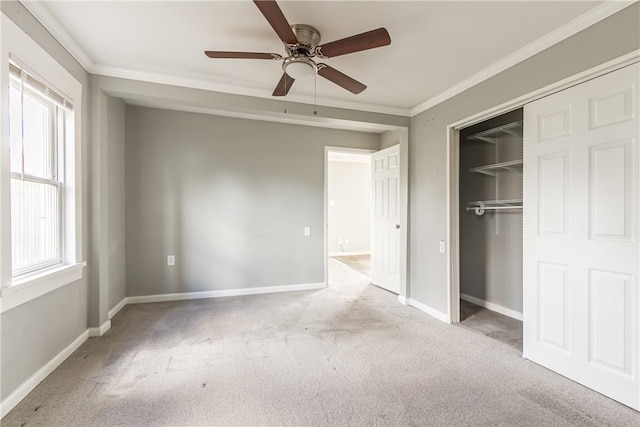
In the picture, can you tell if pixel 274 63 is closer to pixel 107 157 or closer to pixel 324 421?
pixel 107 157

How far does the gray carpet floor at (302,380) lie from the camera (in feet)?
5.56

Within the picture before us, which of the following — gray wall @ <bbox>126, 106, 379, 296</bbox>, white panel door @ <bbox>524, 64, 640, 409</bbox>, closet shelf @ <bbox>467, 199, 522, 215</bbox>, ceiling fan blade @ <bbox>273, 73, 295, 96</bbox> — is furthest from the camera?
gray wall @ <bbox>126, 106, 379, 296</bbox>

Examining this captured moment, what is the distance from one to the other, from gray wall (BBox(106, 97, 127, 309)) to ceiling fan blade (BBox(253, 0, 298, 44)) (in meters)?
2.28

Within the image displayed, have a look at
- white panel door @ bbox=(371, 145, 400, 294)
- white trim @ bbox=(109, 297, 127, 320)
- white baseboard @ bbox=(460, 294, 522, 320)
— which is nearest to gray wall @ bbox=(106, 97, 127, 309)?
white trim @ bbox=(109, 297, 127, 320)

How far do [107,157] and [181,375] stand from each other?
2230 mm

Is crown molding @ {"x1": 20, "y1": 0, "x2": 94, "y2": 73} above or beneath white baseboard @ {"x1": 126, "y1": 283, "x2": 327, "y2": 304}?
above

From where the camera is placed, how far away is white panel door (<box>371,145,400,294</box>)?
13.6ft

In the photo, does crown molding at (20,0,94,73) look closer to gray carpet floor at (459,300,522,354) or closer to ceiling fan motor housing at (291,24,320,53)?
ceiling fan motor housing at (291,24,320,53)

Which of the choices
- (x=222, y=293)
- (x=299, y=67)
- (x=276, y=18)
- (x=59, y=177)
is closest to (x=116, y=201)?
(x=59, y=177)

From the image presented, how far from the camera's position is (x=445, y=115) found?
318 cm

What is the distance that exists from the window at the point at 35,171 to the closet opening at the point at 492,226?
3764mm

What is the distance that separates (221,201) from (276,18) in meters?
2.80

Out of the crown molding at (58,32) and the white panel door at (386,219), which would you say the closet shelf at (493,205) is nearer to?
the white panel door at (386,219)

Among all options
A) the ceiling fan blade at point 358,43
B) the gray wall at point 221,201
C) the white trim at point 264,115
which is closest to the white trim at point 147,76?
the white trim at point 264,115
